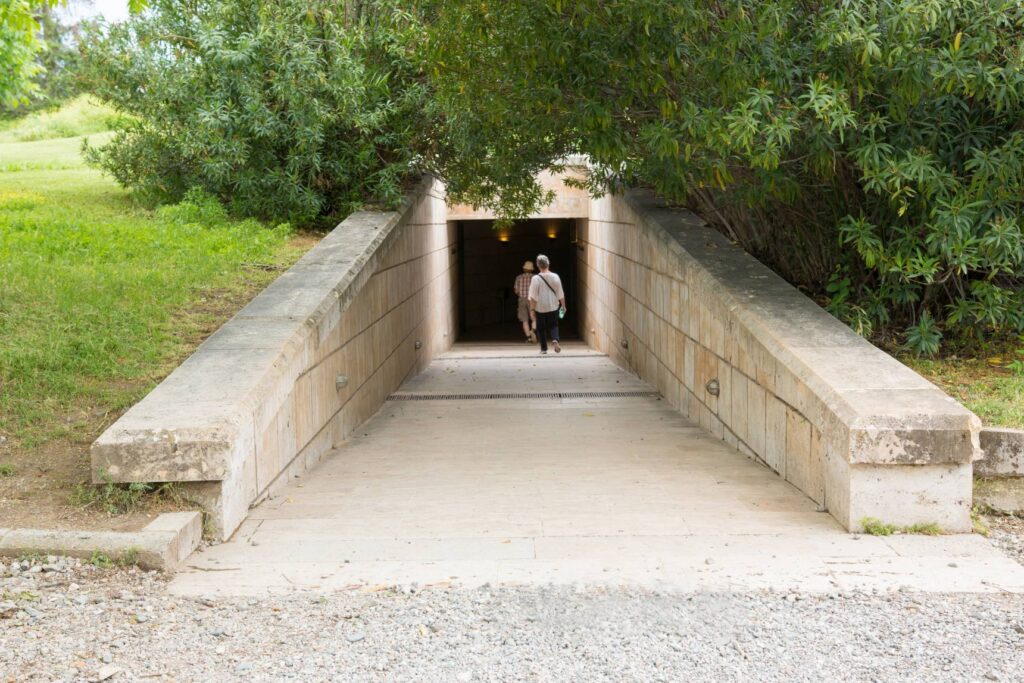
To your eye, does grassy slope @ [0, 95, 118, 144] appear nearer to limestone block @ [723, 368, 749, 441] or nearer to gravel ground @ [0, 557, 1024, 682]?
limestone block @ [723, 368, 749, 441]

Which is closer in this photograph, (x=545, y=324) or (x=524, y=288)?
(x=545, y=324)

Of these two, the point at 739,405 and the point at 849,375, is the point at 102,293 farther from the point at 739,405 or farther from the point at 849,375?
the point at 849,375

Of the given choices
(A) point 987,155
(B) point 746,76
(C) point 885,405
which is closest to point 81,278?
(B) point 746,76

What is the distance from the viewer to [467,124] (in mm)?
8328

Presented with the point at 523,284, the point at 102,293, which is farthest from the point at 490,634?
the point at 523,284

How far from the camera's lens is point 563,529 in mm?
4309

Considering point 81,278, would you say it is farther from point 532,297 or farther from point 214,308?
point 532,297

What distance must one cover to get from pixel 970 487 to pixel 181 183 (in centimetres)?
892

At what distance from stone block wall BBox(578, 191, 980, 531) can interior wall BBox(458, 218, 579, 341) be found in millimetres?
15388

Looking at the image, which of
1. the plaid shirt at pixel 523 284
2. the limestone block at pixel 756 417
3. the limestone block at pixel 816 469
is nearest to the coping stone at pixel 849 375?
the limestone block at pixel 816 469

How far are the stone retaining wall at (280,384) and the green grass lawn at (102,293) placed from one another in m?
0.68

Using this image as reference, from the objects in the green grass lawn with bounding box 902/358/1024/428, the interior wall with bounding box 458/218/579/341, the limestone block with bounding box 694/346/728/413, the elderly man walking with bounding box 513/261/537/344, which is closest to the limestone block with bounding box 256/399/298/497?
the limestone block with bounding box 694/346/728/413

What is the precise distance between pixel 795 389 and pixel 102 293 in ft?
16.2

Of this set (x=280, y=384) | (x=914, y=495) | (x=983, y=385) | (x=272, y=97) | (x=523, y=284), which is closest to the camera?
(x=914, y=495)
